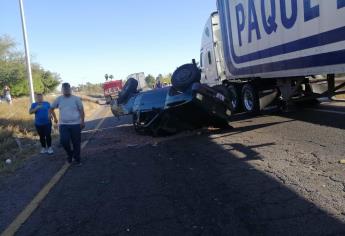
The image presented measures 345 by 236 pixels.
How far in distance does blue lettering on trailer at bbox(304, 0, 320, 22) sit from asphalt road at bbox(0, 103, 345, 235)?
2293 mm

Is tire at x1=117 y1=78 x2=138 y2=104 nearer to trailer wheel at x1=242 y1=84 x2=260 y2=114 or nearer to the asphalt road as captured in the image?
trailer wheel at x1=242 y1=84 x2=260 y2=114

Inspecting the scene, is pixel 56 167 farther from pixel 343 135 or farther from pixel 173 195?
pixel 343 135

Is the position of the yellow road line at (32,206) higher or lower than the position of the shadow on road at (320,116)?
lower

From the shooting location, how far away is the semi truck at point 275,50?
9.70 meters

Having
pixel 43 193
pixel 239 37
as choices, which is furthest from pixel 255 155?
pixel 239 37

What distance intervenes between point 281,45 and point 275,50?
1.51 ft

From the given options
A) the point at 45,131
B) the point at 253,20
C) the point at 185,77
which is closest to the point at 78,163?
the point at 45,131

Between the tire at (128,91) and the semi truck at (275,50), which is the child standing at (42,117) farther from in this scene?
the semi truck at (275,50)

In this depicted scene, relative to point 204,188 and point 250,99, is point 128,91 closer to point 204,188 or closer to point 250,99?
point 250,99

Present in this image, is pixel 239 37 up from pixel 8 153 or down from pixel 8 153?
up

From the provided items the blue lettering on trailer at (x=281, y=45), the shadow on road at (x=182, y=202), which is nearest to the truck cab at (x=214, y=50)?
the blue lettering on trailer at (x=281, y=45)

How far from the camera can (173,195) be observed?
6906 mm

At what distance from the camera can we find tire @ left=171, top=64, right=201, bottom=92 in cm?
1341

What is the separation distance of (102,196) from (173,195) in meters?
1.07
